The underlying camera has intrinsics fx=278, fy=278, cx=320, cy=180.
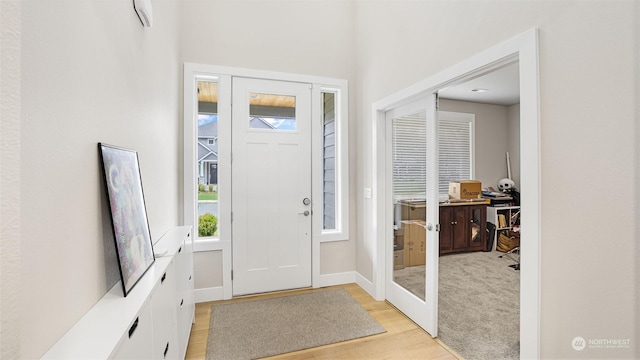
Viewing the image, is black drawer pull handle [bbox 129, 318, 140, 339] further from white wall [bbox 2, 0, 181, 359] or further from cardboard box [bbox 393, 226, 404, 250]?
cardboard box [bbox 393, 226, 404, 250]

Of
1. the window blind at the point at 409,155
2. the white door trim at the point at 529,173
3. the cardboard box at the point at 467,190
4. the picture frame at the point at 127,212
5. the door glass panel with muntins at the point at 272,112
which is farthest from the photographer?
the cardboard box at the point at 467,190

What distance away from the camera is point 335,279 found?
3.43 metres

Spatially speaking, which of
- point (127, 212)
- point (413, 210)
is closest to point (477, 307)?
point (413, 210)

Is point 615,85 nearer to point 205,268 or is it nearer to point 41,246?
point 41,246

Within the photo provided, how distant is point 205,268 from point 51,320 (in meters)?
2.41

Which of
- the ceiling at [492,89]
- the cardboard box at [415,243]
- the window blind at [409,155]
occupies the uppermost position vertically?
the ceiling at [492,89]

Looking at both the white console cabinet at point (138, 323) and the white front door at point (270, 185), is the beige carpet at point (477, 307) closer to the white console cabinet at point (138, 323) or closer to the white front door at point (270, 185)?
the white front door at point (270, 185)

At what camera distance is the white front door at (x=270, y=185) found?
10.3 ft

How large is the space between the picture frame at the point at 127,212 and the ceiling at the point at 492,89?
376 centimetres

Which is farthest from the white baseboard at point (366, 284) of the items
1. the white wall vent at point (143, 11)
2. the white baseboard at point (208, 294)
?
the white wall vent at point (143, 11)

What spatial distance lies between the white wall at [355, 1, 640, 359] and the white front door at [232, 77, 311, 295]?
2.15 meters

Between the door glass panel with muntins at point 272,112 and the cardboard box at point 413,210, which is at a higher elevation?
the door glass panel with muntins at point 272,112

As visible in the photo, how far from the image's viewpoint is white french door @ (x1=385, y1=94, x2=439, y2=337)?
233 centimetres

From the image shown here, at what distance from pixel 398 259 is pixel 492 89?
3.43 m
